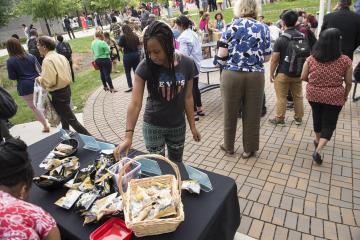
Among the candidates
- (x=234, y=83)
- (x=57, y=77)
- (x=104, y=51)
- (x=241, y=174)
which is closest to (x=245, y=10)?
(x=234, y=83)

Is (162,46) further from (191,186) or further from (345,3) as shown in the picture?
(345,3)

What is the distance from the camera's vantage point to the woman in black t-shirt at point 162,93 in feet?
7.07

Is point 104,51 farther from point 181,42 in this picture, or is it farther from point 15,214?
point 15,214

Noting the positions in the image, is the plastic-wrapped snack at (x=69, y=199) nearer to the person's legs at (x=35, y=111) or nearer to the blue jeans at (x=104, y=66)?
the person's legs at (x=35, y=111)

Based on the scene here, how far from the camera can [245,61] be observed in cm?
347

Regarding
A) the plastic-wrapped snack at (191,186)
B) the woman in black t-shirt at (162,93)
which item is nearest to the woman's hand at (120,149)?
the woman in black t-shirt at (162,93)

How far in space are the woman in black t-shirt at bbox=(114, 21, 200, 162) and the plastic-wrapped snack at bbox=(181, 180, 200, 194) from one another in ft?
1.96

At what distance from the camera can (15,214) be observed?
1.39 meters

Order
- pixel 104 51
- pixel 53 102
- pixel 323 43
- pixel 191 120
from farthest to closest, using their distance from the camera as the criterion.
Result: pixel 104 51
pixel 53 102
pixel 323 43
pixel 191 120

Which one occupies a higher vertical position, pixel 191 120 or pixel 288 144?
pixel 191 120

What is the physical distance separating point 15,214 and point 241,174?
9.39 feet

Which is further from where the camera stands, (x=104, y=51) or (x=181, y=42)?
(x=104, y=51)

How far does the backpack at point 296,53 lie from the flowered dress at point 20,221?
398cm

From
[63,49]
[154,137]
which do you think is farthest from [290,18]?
[63,49]
